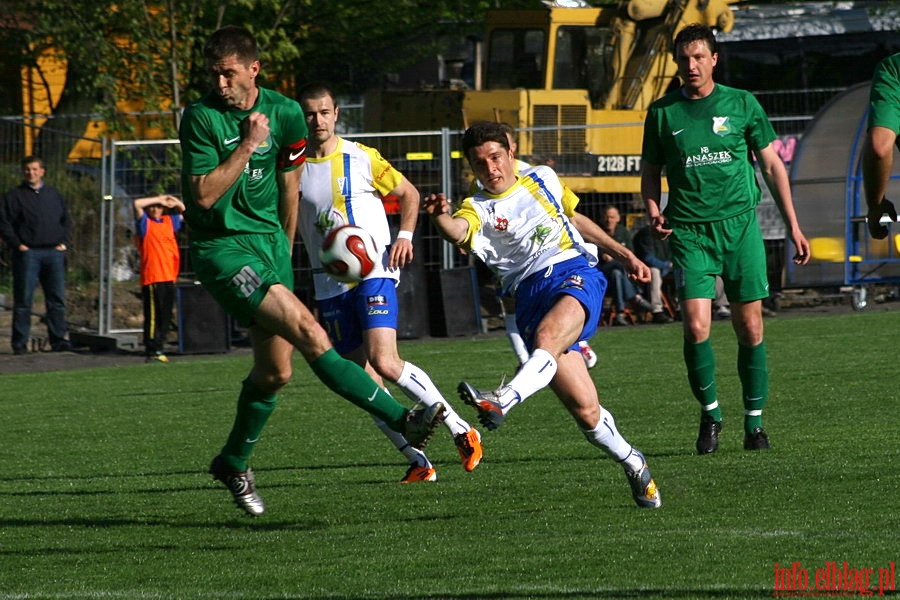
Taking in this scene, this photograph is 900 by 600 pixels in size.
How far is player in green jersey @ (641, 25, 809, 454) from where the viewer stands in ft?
27.4

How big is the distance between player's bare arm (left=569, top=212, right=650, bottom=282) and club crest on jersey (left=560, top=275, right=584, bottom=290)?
255mm

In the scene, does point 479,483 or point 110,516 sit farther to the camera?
point 479,483

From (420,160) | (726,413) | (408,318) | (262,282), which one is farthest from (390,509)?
(420,160)

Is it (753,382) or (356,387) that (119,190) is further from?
(356,387)

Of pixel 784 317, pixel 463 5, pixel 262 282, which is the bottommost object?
pixel 784 317

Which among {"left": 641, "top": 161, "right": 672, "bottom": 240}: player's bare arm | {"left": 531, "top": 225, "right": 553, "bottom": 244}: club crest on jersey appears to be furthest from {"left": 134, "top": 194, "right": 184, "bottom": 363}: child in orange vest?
{"left": 531, "top": 225, "right": 553, "bottom": 244}: club crest on jersey

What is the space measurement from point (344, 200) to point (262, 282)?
5.47ft

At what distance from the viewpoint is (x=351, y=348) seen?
8.12 m

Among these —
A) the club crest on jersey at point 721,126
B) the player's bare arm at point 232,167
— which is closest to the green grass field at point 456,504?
the player's bare arm at point 232,167

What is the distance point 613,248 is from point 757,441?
1842 mm

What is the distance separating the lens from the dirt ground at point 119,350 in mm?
16984

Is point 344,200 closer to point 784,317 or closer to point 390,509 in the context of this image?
point 390,509

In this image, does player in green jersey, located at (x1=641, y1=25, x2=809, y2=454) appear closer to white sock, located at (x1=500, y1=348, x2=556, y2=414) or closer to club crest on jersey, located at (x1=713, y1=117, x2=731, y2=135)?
club crest on jersey, located at (x1=713, y1=117, x2=731, y2=135)

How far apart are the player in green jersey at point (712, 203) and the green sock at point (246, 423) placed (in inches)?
103
